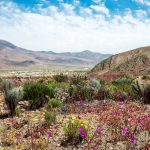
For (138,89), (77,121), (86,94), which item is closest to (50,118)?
(77,121)

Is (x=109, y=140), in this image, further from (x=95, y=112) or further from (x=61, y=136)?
(x=95, y=112)

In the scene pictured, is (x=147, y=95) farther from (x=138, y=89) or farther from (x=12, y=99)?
(x=12, y=99)

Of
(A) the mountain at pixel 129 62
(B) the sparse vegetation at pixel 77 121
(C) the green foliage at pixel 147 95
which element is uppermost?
(A) the mountain at pixel 129 62

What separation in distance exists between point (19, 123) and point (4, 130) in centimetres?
79

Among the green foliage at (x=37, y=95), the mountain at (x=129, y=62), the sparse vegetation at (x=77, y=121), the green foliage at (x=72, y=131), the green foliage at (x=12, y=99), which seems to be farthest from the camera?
the mountain at (x=129, y=62)

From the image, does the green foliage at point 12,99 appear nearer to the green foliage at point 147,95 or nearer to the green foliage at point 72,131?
the green foliage at point 72,131

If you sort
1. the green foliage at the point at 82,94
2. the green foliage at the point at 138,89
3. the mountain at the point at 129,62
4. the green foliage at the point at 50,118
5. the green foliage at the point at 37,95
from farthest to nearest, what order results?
the mountain at the point at 129,62 < the green foliage at the point at 82,94 < the green foliage at the point at 138,89 < the green foliage at the point at 37,95 < the green foliage at the point at 50,118

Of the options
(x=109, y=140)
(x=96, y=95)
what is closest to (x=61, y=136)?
(x=109, y=140)

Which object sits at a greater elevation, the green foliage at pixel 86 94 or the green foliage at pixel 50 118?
the green foliage at pixel 86 94

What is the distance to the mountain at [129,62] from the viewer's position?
154 feet

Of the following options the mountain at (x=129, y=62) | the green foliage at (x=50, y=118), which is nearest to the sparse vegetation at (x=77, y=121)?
the green foliage at (x=50, y=118)

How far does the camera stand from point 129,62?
5084 centimetres

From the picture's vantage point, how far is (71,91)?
571 inches

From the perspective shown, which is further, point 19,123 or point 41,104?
point 41,104
